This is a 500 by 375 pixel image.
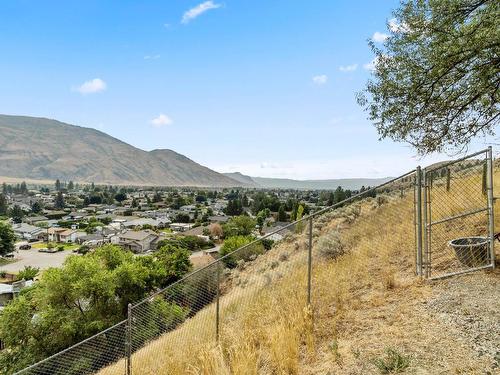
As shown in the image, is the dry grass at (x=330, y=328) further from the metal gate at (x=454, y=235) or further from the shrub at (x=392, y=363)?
the metal gate at (x=454, y=235)

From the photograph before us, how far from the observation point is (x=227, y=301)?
28.3 ft

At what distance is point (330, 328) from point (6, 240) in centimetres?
6627

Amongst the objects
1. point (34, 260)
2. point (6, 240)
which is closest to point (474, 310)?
point (34, 260)

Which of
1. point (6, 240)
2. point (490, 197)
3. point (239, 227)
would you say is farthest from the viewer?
point (239, 227)

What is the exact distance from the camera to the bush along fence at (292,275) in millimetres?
6266

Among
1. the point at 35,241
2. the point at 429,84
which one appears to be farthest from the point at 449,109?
the point at 35,241

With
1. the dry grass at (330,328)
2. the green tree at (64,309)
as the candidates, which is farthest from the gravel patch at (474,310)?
the green tree at (64,309)

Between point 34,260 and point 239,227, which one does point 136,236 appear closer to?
point 34,260

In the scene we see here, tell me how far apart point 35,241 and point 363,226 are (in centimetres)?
8358

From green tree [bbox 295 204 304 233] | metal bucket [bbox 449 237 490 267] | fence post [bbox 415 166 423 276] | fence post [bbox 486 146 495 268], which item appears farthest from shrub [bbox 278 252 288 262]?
fence post [bbox 486 146 495 268]

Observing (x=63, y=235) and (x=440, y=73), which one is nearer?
(x=440, y=73)

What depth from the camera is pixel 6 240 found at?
58.9 metres

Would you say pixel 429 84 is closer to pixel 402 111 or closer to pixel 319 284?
pixel 402 111

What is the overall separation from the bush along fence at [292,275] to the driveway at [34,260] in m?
44.6
